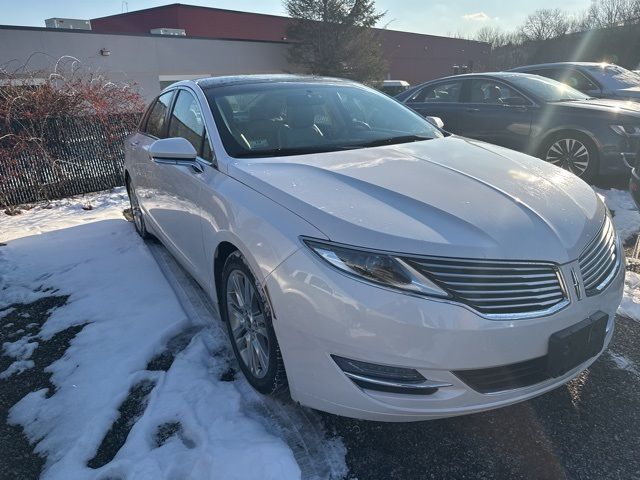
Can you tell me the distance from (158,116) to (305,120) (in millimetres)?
1856

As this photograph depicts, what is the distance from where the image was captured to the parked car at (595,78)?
29.1 ft

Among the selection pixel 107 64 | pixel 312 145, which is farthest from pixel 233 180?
pixel 107 64

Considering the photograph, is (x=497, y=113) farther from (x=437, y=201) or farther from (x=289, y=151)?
(x=437, y=201)

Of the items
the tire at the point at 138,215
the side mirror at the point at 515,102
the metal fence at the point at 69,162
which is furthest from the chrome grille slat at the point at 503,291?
the metal fence at the point at 69,162

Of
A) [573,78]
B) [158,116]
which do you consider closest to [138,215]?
[158,116]

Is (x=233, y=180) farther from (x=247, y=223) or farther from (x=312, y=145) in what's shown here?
(x=312, y=145)

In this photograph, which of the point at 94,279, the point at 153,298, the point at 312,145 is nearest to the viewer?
the point at 312,145

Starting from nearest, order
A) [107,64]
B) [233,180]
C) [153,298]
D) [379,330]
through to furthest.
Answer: [379,330] → [233,180] → [153,298] → [107,64]

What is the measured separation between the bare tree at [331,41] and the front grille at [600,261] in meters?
29.6

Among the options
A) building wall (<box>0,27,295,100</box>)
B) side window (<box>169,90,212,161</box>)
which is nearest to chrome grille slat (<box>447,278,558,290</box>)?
side window (<box>169,90,212,161</box>)

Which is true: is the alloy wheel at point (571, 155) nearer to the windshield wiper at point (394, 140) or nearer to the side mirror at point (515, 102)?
the side mirror at point (515, 102)

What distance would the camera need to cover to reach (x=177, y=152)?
2.89 meters

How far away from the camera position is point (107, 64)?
2130 centimetres

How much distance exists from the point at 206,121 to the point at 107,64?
70.3ft
